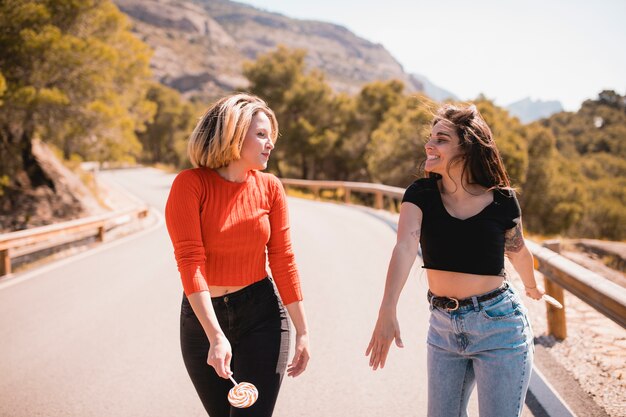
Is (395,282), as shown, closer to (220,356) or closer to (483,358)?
(483,358)

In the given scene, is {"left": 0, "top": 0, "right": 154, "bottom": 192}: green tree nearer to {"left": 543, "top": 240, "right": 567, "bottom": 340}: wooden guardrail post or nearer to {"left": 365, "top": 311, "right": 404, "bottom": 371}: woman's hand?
{"left": 543, "top": 240, "right": 567, "bottom": 340}: wooden guardrail post

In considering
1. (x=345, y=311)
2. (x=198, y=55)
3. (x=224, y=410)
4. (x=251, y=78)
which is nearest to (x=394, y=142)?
(x=251, y=78)

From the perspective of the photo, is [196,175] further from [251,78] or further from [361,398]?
[251,78]

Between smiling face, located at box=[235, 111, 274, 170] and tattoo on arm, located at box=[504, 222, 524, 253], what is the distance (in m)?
1.29

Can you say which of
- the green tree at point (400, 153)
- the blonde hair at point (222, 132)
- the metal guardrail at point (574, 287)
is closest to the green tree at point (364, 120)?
the green tree at point (400, 153)

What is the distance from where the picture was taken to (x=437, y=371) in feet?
7.11

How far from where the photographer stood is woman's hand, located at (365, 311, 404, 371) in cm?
196

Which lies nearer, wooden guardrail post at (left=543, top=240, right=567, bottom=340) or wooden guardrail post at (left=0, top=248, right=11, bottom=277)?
wooden guardrail post at (left=543, top=240, right=567, bottom=340)

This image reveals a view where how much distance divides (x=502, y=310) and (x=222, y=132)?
158cm

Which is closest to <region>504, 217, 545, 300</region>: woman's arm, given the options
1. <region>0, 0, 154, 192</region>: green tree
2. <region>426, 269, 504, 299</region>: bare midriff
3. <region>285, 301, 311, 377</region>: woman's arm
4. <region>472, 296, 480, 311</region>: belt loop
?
<region>426, 269, 504, 299</region>: bare midriff

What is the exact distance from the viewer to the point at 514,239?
231 cm

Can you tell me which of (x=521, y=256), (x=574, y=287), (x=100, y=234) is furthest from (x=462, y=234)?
(x=100, y=234)

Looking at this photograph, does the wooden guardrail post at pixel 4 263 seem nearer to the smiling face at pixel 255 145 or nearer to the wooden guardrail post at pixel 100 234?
the wooden guardrail post at pixel 100 234

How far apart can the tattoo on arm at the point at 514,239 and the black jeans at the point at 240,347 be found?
1.23 m
